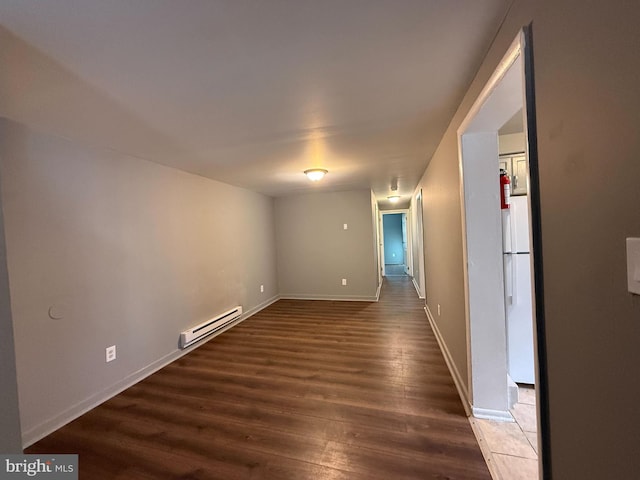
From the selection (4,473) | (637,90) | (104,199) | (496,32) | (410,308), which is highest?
(496,32)

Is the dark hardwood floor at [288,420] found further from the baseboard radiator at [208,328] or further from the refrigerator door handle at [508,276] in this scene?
the refrigerator door handle at [508,276]

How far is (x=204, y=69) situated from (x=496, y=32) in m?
1.33

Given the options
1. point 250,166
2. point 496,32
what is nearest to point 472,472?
point 496,32

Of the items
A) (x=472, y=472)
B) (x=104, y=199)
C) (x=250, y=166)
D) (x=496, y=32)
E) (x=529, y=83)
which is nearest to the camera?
(x=529, y=83)

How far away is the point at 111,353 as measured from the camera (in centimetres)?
231

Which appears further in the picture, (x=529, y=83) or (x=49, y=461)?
(x=49, y=461)

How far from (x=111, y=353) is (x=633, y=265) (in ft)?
10.5

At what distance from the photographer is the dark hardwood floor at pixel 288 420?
150cm

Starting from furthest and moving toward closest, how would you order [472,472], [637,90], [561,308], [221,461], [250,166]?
[250,166]
[221,461]
[472,472]
[561,308]
[637,90]

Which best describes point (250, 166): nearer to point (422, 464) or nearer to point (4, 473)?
point (4, 473)

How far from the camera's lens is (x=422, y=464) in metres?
1.47

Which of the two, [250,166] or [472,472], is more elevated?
[250,166]

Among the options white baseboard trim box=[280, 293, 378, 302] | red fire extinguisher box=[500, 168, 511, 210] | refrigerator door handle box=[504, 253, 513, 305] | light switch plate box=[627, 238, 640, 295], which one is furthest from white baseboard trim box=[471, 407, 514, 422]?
white baseboard trim box=[280, 293, 378, 302]

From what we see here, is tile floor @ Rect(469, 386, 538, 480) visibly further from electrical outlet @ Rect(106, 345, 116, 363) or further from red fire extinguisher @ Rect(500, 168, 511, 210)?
electrical outlet @ Rect(106, 345, 116, 363)
